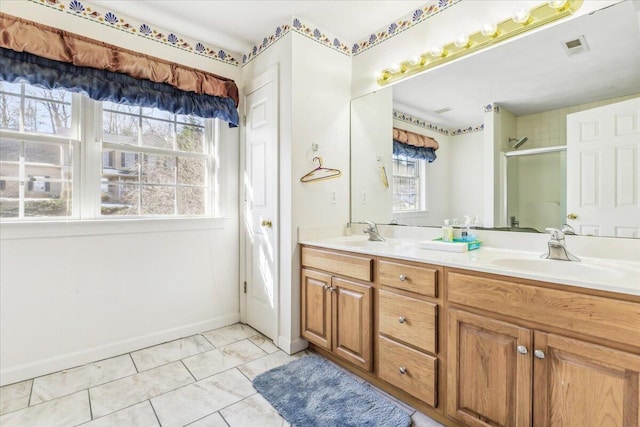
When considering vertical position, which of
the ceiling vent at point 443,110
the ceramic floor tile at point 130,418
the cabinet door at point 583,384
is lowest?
the ceramic floor tile at point 130,418

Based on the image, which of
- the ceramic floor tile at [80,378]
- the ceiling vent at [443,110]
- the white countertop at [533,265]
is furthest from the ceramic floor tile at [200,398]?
the ceiling vent at [443,110]

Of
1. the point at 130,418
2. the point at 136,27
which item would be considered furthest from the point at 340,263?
the point at 136,27

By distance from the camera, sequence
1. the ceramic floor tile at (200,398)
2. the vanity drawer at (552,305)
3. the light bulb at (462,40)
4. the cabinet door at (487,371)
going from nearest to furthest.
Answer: the vanity drawer at (552,305) < the cabinet door at (487,371) < the ceramic floor tile at (200,398) < the light bulb at (462,40)

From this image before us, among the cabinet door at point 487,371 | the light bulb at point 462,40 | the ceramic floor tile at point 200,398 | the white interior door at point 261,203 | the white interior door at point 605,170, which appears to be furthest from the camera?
the white interior door at point 261,203

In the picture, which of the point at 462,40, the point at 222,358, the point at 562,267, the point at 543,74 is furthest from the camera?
the point at 222,358

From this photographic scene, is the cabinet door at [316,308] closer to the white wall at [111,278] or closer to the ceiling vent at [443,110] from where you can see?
the white wall at [111,278]

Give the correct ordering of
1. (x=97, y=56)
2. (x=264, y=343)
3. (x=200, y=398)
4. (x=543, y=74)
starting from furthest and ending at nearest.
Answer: (x=264, y=343) → (x=97, y=56) → (x=200, y=398) → (x=543, y=74)

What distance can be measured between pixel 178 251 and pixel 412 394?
1.97 m

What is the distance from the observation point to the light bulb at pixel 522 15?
1632mm

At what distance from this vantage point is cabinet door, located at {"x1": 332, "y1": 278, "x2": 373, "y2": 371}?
183 centimetres

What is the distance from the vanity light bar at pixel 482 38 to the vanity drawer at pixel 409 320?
1522mm

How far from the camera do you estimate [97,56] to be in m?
1.98

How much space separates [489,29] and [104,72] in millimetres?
2381

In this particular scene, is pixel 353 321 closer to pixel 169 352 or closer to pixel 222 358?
pixel 222 358
